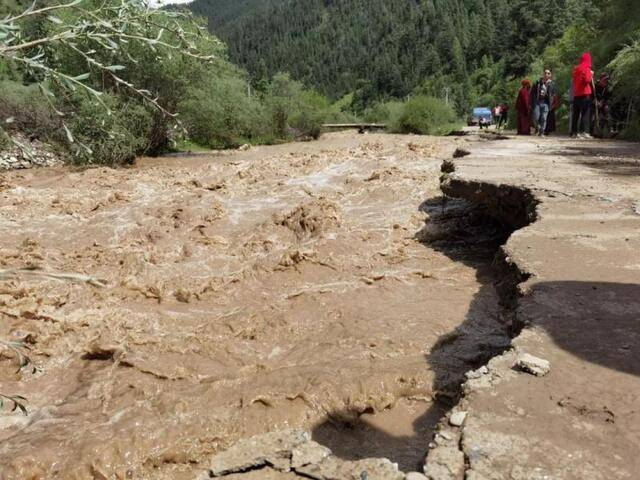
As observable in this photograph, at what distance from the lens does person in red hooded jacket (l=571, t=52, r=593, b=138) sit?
1231 centimetres

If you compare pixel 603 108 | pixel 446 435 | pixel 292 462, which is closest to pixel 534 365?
pixel 446 435

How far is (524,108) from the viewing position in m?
15.3

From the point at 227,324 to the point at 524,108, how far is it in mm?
11935

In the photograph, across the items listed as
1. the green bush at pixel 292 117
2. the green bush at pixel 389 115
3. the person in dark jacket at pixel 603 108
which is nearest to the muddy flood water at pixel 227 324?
the person in dark jacket at pixel 603 108

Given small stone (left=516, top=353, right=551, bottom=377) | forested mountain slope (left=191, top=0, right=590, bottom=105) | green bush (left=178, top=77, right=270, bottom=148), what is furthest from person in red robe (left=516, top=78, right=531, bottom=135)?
forested mountain slope (left=191, top=0, right=590, bottom=105)

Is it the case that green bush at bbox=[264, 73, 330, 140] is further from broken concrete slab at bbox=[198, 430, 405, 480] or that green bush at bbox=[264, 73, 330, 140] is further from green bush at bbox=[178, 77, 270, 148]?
broken concrete slab at bbox=[198, 430, 405, 480]

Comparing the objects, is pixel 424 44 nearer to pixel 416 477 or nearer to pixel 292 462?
pixel 292 462

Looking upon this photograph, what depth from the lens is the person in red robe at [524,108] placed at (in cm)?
1498

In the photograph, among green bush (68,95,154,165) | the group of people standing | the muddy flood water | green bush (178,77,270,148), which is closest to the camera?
the muddy flood water

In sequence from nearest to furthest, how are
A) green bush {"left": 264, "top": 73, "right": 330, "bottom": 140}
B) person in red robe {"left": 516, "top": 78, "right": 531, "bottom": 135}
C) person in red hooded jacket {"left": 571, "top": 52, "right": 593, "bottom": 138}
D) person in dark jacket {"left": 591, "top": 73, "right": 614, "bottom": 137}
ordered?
person in red hooded jacket {"left": 571, "top": 52, "right": 593, "bottom": 138}
person in dark jacket {"left": 591, "top": 73, "right": 614, "bottom": 137}
person in red robe {"left": 516, "top": 78, "right": 531, "bottom": 135}
green bush {"left": 264, "top": 73, "right": 330, "bottom": 140}

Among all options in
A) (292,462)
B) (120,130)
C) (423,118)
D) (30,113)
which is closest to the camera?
(292,462)

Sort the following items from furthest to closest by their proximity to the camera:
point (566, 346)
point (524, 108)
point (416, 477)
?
point (524, 108) → point (566, 346) → point (416, 477)

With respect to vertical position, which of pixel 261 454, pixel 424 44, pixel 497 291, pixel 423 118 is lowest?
pixel 497 291

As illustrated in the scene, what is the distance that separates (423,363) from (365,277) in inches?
91.7
